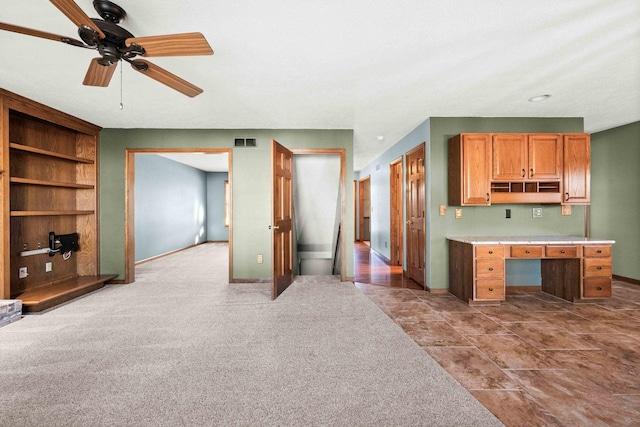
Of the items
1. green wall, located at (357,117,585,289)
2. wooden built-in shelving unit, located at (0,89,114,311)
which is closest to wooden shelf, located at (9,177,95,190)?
wooden built-in shelving unit, located at (0,89,114,311)

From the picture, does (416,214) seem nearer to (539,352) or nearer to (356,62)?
(539,352)

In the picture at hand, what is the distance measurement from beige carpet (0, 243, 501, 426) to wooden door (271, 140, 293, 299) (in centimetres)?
54

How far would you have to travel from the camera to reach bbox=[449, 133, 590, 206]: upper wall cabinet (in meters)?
3.66

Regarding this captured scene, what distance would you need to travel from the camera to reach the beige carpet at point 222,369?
1.56 meters

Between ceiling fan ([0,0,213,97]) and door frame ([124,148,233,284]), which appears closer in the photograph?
ceiling fan ([0,0,213,97])

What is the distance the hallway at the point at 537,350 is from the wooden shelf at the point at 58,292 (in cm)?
381

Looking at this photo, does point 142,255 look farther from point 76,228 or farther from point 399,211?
point 399,211

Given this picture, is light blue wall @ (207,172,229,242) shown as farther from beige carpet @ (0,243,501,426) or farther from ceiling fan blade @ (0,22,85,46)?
ceiling fan blade @ (0,22,85,46)

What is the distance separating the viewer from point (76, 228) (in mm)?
4340

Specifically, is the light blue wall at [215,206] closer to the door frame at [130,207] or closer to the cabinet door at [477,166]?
the door frame at [130,207]

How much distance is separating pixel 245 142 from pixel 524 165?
3.93 meters

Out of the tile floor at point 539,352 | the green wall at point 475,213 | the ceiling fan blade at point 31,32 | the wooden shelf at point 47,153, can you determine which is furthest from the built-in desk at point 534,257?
the wooden shelf at point 47,153

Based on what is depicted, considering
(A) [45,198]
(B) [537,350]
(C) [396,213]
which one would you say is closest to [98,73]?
(A) [45,198]

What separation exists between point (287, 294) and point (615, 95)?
457 cm
